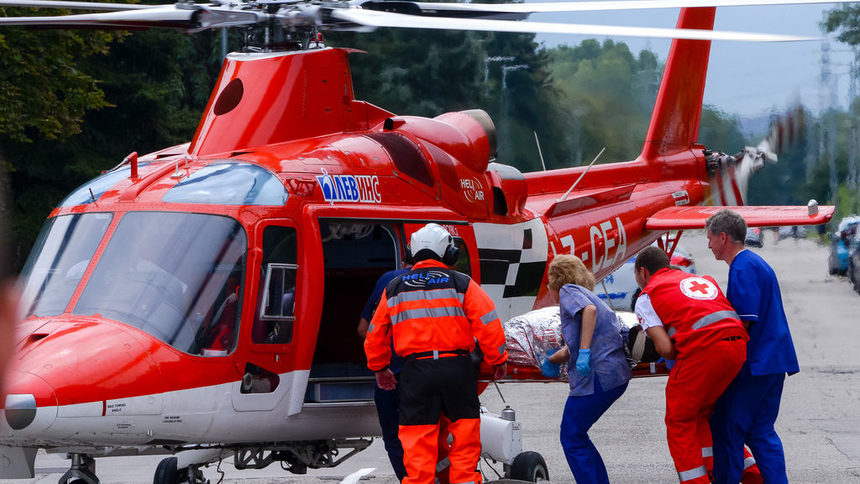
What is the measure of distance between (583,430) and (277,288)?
199cm

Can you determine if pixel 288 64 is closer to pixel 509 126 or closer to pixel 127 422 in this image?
pixel 127 422

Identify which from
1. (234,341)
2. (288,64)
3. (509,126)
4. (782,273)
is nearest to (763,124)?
(509,126)

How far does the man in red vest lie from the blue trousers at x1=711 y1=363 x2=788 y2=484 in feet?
0.42

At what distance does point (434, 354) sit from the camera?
245 inches

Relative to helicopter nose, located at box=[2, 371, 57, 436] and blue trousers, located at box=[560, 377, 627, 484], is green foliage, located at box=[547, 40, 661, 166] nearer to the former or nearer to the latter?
blue trousers, located at box=[560, 377, 627, 484]

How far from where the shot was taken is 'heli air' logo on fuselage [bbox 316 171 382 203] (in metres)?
6.95

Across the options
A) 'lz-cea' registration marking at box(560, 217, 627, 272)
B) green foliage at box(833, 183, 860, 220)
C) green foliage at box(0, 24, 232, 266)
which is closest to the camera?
'lz-cea' registration marking at box(560, 217, 627, 272)

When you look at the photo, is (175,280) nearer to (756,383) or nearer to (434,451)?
(434,451)

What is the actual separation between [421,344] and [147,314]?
1452mm

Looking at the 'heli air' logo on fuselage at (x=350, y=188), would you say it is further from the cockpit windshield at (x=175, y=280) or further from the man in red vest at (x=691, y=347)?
the man in red vest at (x=691, y=347)

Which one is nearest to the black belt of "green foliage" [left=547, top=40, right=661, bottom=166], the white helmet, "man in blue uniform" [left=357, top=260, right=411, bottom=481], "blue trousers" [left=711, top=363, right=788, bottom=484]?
"man in blue uniform" [left=357, top=260, right=411, bottom=481]

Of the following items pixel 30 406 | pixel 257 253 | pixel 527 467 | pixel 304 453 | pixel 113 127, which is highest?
pixel 257 253

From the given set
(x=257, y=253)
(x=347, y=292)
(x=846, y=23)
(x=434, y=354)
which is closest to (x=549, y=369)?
(x=434, y=354)

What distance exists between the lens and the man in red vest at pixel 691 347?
640 centimetres
